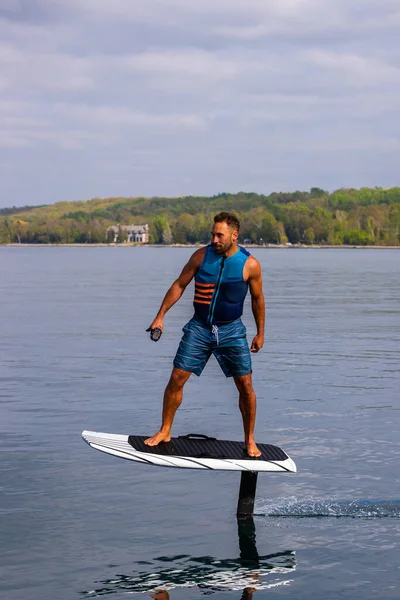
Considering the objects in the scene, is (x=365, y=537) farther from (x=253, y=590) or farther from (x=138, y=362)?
(x=138, y=362)

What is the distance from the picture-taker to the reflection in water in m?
8.78

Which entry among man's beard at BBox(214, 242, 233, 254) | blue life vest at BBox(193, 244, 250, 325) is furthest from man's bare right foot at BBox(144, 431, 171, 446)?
man's beard at BBox(214, 242, 233, 254)

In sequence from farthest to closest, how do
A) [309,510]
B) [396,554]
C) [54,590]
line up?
[309,510]
[396,554]
[54,590]

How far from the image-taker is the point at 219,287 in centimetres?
1020

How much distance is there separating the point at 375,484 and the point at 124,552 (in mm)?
3549

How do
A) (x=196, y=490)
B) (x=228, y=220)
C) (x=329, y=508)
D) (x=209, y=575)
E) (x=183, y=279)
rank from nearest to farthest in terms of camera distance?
(x=209, y=575), (x=228, y=220), (x=183, y=279), (x=329, y=508), (x=196, y=490)

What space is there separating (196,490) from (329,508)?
5.32 feet

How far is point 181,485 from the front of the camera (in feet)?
39.8

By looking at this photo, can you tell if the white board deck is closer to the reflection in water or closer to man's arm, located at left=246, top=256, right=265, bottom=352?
the reflection in water

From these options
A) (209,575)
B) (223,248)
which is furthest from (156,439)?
(223,248)

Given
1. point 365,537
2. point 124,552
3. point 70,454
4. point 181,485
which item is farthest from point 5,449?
point 365,537

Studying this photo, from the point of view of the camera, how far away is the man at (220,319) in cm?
1016

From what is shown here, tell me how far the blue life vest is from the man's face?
101 mm

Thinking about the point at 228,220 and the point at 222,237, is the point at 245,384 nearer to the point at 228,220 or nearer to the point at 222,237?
the point at 222,237
